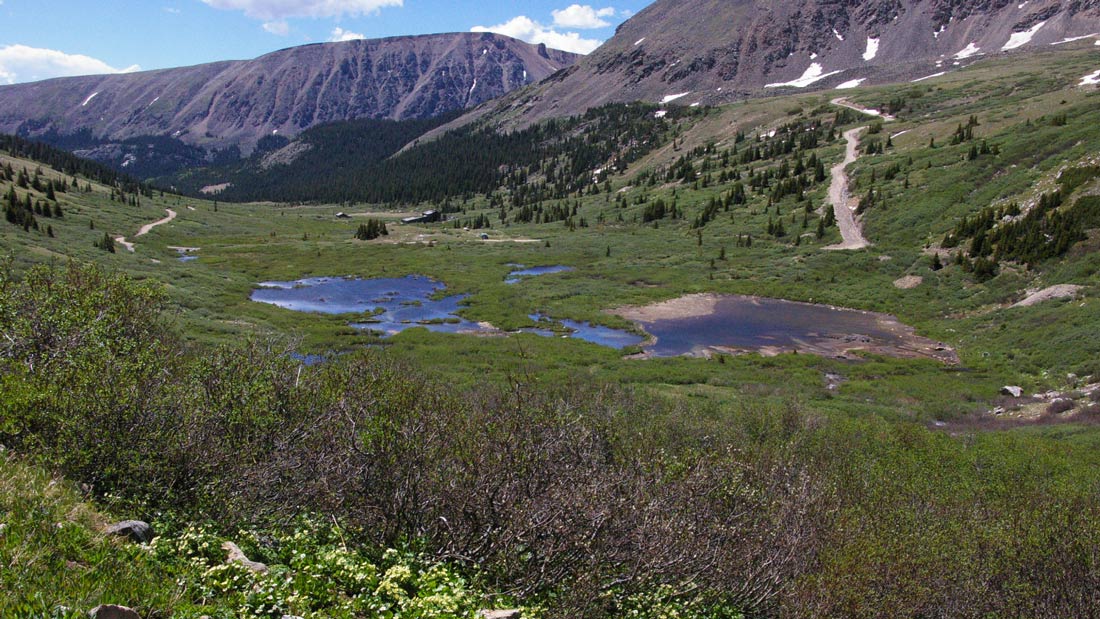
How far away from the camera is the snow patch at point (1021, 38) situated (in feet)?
637

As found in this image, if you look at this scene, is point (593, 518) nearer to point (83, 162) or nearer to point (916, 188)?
point (916, 188)

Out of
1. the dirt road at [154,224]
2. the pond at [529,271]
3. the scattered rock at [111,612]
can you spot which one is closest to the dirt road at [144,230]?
the dirt road at [154,224]

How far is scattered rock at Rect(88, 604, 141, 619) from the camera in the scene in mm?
5418

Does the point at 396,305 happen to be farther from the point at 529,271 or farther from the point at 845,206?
the point at 845,206

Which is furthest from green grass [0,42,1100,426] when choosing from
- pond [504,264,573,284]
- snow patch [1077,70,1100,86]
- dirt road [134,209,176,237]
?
snow patch [1077,70,1100,86]

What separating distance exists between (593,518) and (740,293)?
187ft

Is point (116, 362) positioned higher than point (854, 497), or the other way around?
point (116, 362)

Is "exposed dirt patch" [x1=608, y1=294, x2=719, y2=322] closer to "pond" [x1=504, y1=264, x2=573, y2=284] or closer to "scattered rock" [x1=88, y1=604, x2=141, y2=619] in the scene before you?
"pond" [x1=504, y1=264, x2=573, y2=284]

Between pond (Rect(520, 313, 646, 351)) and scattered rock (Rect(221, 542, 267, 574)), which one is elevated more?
scattered rock (Rect(221, 542, 267, 574))

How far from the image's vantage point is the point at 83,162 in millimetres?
159000

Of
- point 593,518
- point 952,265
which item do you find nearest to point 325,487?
point 593,518

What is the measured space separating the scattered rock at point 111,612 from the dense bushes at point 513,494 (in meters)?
3.96

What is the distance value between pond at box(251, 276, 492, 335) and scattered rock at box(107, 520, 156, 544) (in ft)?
131

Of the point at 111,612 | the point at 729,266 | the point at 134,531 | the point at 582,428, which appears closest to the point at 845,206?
the point at 729,266
